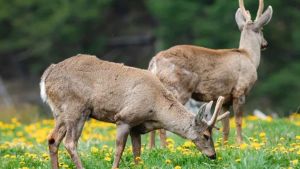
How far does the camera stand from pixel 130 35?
40438 mm

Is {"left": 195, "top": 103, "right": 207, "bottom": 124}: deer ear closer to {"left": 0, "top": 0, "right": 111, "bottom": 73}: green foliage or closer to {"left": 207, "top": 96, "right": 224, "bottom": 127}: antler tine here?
{"left": 207, "top": 96, "right": 224, "bottom": 127}: antler tine

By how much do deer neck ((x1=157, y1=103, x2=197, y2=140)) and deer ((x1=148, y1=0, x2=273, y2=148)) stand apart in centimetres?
181

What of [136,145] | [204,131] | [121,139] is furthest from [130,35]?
[121,139]

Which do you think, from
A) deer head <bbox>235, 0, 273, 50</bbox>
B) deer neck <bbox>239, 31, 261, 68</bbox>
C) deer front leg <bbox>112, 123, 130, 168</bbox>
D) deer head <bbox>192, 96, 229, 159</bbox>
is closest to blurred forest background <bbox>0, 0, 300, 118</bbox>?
deer head <bbox>235, 0, 273, 50</bbox>

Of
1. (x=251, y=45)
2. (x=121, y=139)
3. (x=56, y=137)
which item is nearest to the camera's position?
(x=121, y=139)

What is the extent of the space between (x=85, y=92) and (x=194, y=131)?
4.55ft

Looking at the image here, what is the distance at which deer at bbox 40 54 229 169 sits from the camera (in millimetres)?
10586

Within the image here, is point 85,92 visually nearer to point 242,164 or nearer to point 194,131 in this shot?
point 194,131

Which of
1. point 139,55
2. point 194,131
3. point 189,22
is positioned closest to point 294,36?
point 189,22

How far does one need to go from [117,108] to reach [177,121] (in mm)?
735

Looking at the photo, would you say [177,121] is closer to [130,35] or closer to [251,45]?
[251,45]

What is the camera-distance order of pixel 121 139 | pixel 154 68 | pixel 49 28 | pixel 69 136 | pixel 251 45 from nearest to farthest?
pixel 121 139
pixel 69 136
pixel 154 68
pixel 251 45
pixel 49 28

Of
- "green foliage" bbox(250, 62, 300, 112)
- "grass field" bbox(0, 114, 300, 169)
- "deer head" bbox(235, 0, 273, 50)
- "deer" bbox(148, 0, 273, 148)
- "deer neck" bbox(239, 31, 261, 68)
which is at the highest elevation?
"green foliage" bbox(250, 62, 300, 112)

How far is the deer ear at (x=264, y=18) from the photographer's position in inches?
555
